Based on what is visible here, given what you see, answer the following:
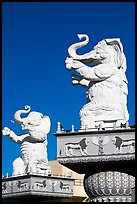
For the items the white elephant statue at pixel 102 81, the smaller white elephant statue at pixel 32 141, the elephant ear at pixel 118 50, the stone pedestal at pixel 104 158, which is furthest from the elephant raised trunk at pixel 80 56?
the smaller white elephant statue at pixel 32 141

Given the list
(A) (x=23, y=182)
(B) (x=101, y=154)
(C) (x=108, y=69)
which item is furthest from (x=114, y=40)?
(A) (x=23, y=182)

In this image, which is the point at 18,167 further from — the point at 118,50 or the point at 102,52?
the point at 118,50

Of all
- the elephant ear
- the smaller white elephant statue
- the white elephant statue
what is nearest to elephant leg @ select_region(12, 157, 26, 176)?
the smaller white elephant statue

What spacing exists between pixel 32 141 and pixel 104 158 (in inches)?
160

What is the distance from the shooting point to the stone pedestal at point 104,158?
1252 cm

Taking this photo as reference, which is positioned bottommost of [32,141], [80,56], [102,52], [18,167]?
[18,167]

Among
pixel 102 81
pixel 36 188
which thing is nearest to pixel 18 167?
pixel 36 188

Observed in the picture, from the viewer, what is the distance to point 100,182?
12.9m

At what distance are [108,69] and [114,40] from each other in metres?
0.79

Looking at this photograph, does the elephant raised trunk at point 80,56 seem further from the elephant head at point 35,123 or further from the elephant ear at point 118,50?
the elephant head at point 35,123

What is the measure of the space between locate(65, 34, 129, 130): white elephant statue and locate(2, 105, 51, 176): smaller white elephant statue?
103 inches

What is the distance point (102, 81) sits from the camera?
13562 mm

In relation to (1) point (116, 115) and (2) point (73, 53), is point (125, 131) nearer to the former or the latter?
(1) point (116, 115)

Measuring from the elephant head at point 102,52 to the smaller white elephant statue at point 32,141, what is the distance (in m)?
2.94
